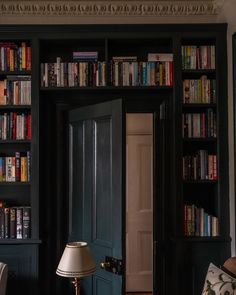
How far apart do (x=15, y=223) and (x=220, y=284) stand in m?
1.80

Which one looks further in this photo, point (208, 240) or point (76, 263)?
point (208, 240)

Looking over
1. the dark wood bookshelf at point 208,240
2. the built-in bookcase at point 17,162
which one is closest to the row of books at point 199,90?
the dark wood bookshelf at point 208,240

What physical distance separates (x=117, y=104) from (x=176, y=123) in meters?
0.72

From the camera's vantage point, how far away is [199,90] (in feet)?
10.4

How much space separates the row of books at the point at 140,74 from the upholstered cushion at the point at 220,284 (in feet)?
5.32

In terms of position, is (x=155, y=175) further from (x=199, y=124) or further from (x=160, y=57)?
(x=160, y=57)

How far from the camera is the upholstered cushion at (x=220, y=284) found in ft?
6.66

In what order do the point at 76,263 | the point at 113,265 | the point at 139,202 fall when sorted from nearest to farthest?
the point at 76,263 → the point at 113,265 → the point at 139,202

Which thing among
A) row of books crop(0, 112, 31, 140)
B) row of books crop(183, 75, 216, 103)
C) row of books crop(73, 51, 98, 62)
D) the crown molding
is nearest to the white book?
row of books crop(183, 75, 216, 103)

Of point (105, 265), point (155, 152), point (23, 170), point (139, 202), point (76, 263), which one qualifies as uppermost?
point (155, 152)

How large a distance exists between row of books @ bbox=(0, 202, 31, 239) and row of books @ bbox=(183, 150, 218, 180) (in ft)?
4.59


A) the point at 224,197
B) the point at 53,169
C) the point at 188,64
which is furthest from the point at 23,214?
the point at 188,64

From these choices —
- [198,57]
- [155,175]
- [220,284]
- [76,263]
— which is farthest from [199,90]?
[76,263]

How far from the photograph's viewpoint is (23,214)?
3.13 metres
